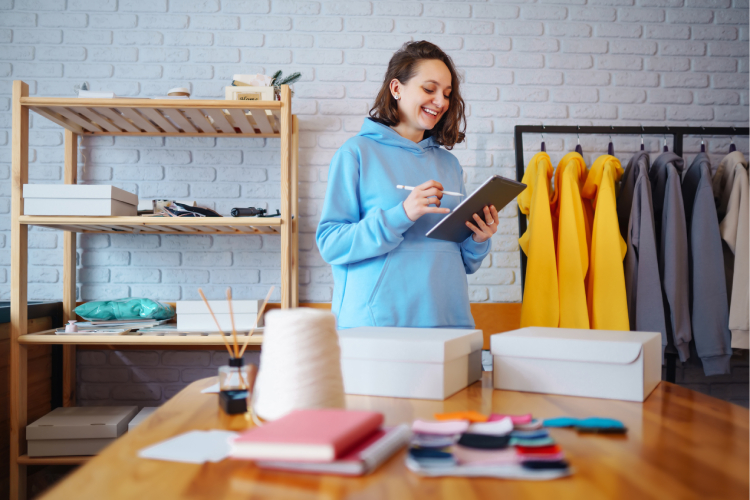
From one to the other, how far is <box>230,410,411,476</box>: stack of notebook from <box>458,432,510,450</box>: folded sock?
0.09 meters

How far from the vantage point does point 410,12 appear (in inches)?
91.2

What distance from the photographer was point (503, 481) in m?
0.53

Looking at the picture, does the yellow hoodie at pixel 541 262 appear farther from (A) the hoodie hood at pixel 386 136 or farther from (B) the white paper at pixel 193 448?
(B) the white paper at pixel 193 448

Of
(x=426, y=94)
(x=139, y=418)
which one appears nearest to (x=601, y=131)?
(x=426, y=94)

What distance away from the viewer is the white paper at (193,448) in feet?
1.94

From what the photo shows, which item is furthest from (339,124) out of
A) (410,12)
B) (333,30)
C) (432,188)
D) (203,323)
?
(432,188)

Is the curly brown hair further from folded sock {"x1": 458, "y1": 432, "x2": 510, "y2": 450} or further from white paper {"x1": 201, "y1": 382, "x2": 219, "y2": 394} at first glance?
folded sock {"x1": 458, "y1": 432, "x2": 510, "y2": 450}

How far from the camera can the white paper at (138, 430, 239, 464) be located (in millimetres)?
592

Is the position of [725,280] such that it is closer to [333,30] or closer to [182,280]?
[333,30]

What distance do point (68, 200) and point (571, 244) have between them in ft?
6.08

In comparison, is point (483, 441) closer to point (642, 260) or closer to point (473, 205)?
point (473, 205)

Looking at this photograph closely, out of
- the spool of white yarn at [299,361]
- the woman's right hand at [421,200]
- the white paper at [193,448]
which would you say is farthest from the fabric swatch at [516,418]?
the woman's right hand at [421,200]

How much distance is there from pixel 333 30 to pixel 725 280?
1927mm

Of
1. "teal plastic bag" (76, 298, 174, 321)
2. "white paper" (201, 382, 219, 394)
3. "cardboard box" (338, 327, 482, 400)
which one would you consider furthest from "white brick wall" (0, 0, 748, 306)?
"cardboard box" (338, 327, 482, 400)
